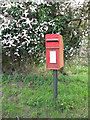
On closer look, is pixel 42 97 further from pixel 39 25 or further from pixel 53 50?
pixel 39 25

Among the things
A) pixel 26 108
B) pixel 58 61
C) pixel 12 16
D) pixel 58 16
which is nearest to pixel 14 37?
pixel 12 16

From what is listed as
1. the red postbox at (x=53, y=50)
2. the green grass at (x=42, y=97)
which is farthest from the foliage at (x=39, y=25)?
the red postbox at (x=53, y=50)

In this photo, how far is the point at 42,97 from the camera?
3178 millimetres

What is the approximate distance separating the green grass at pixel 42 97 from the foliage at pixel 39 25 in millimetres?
765

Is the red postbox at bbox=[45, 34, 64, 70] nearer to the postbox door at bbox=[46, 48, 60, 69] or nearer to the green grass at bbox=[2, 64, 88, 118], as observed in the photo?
the postbox door at bbox=[46, 48, 60, 69]

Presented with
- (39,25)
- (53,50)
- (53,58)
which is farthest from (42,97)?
(39,25)

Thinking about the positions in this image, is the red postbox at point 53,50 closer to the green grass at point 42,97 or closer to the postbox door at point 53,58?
the postbox door at point 53,58

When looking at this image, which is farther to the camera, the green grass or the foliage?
the foliage

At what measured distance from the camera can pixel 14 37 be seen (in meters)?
3.76

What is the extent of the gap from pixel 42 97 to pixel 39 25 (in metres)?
2.03

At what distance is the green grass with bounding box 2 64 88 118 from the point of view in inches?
108

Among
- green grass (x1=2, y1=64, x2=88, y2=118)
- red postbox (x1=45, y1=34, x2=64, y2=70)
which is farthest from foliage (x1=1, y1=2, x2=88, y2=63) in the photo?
red postbox (x1=45, y1=34, x2=64, y2=70)

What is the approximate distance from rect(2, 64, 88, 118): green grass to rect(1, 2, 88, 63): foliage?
2.51 feet

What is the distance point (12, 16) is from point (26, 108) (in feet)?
8.45
